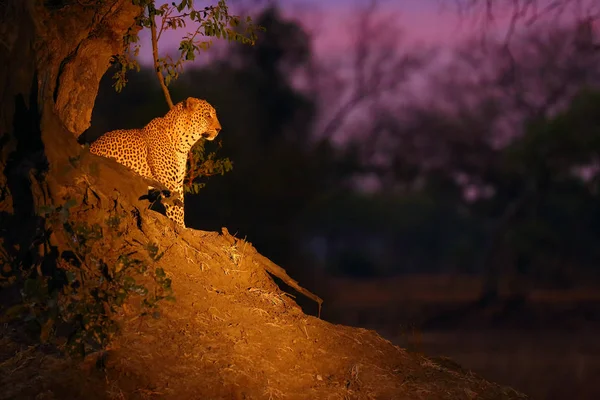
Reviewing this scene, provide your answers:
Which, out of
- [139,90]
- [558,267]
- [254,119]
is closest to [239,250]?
[139,90]

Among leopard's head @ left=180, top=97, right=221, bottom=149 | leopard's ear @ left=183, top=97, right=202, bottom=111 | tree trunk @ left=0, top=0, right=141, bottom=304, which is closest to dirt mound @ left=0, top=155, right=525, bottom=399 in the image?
tree trunk @ left=0, top=0, right=141, bottom=304

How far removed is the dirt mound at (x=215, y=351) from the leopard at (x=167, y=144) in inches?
59.2

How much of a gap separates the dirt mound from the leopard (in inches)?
59.2

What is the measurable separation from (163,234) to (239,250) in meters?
0.74

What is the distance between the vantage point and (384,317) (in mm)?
25891

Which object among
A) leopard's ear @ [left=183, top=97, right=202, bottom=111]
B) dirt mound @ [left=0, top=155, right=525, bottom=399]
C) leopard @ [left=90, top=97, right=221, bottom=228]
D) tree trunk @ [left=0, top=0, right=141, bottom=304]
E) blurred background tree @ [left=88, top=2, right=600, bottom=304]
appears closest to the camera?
dirt mound @ [left=0, top=155, right=525, bottom=399]

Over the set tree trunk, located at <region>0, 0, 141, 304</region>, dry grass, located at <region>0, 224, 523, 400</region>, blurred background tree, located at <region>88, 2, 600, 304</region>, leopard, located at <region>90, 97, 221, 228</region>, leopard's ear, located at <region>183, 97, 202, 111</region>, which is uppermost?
blurred background tree, located at <region>88, 2, 600, 304</region>

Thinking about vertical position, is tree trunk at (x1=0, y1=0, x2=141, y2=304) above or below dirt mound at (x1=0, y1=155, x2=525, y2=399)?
above

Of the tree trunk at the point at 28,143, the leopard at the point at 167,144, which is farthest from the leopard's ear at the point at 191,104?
the tree trunk at the point at 28,143

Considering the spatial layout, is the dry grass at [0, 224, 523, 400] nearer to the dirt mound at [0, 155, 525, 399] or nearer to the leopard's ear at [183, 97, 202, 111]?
the dirt mound at [0, 155, 525, 399]

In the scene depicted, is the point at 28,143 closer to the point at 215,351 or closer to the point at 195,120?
the point at 215,351

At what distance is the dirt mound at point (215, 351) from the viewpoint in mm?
5340

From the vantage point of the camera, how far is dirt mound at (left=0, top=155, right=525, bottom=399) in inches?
210

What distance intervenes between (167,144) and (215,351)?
3.41 metres
